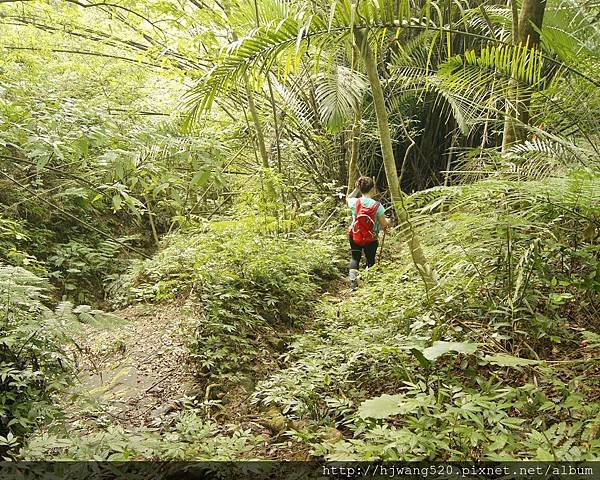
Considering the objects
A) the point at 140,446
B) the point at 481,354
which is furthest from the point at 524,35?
the point at 140,446

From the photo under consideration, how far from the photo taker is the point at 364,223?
16.6 feet

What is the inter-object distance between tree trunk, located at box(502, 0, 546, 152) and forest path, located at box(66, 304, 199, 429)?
297 cm

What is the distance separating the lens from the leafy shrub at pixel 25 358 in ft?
7.31

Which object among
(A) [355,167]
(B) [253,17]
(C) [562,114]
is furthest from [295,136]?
(C) [562,114]

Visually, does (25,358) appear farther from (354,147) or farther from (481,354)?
(354,147)

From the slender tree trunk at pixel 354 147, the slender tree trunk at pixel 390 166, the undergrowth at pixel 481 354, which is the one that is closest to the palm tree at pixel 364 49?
the slender tree trunk at pixel 390 166

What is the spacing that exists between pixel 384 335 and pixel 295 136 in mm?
5298

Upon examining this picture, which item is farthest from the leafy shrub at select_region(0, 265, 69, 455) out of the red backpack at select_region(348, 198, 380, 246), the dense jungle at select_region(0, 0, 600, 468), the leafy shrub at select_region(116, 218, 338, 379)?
the red backpack at select_region(348, 198, 380, 246)

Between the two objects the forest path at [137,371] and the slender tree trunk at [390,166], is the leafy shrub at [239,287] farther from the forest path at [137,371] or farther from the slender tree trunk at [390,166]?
the slender tree trunk at [390,166]

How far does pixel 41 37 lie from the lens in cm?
504

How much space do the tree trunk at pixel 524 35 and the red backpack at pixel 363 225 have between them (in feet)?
5.85

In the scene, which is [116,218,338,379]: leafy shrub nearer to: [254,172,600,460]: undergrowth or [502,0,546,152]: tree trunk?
[254,172,600,460]: undergrowth

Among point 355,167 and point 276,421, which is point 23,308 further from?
point 355,167

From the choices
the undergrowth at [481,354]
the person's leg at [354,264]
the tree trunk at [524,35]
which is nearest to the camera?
the undergrowth at [481,354]
